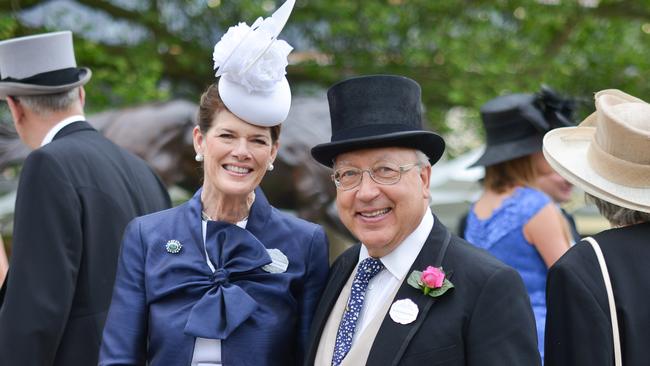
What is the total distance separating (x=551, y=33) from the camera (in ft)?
34.0

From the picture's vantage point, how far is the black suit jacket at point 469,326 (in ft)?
7.62

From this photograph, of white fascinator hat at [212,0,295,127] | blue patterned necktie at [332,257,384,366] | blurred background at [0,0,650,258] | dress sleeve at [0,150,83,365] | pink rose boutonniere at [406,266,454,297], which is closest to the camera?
pink rose boutonniere at [406,266,454,297]

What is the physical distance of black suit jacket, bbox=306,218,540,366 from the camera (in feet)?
7.62

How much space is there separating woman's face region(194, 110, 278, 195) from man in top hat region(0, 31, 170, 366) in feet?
2.35

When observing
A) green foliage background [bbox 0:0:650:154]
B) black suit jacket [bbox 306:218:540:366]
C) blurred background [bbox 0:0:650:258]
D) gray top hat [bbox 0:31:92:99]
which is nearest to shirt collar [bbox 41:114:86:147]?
gray top hat [bbox 0:31:92:99]

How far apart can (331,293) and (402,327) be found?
346 millimetres

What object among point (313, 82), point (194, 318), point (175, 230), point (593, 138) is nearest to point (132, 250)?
point (175, 230)

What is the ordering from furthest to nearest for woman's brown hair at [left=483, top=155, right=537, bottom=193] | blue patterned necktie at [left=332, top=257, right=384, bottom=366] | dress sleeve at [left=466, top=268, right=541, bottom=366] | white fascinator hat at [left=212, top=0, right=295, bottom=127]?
woman's brown hair at [left=483, top=155, right=537, bottom=193], white fascinator hat at [left=212, top=0, right=295, bottom=127], blue patterned necktie at [left=332, top=257, right=384, bottom=366], dress sleeve at [left=466, top=268, right=541, bottom=366]

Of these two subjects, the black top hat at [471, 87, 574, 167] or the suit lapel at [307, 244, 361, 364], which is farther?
the black top hat at [471, 87, 574, 167]

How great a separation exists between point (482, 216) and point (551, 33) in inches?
263

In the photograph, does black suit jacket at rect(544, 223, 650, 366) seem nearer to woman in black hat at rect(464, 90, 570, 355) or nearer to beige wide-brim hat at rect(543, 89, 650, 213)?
beige wide-brim hat at rect(543, 89, 650, 213)

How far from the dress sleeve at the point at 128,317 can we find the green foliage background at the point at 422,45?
6647 millimetres

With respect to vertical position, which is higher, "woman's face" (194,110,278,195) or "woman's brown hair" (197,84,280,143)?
"woman's brown hair" (197,84,280,143)

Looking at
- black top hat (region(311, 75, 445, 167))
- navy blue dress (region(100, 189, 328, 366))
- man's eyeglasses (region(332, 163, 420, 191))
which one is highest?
black top hat (region(311, 75, 445, 167))
